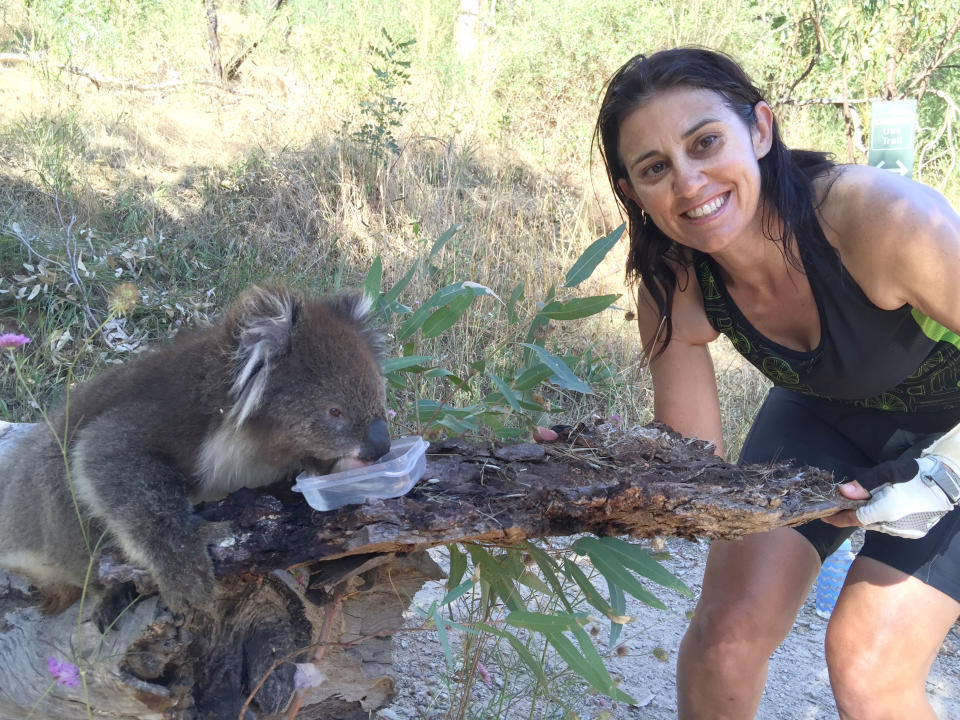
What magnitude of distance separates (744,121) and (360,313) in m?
1.16

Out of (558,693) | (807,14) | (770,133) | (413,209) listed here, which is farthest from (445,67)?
(558,693)

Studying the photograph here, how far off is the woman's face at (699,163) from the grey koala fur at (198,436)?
91cm

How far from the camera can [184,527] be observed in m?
1.73

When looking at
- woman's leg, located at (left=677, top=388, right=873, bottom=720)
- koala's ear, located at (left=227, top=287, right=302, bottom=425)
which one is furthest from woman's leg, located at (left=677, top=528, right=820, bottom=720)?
koala's ear, located at (left=227, top=287, right=302, bottom=425)

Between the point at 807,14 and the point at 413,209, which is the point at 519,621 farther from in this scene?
the point at 807,14

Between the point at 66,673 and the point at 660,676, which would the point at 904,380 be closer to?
the point at 660,676

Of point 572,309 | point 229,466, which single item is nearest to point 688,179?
point 572,309

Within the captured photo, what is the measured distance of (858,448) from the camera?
234 cm

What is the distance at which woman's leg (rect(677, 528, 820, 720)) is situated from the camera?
2.18m

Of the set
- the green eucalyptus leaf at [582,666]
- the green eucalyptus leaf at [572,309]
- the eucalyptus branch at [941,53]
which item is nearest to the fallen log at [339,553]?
the green eucalyptus leaf at [582,666]

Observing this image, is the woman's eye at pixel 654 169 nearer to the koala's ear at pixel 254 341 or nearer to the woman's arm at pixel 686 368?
the woman's arm at pixel 686 368

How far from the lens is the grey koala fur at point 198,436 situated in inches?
69.7

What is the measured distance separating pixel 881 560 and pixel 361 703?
1405 mm

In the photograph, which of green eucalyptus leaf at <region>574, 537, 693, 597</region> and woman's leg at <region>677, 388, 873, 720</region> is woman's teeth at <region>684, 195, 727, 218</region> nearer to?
woman's leg at <region>677, 388, 873, 720</region>
